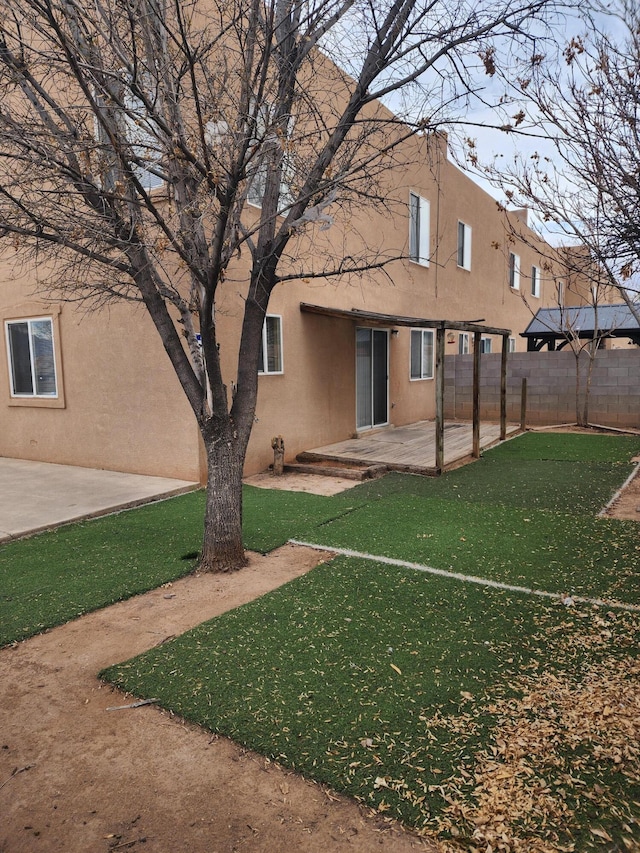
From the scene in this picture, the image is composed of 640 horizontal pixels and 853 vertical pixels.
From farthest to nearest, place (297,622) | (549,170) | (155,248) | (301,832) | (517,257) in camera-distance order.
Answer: (517,257) → (549,170) → (155,248) → (297,622) → (301,832)

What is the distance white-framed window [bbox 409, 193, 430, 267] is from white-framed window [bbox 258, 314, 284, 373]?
5.37 meters

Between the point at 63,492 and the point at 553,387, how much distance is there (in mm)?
11345

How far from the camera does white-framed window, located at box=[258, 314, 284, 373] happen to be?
862 centimetres

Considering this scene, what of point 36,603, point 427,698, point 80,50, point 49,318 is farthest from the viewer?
point 49,318

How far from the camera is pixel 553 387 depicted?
13914mm

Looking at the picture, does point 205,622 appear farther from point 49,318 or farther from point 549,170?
point 49,318

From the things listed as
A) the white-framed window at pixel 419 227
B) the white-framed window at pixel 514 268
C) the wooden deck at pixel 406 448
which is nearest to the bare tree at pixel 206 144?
the wooden deck at pixel 406 448

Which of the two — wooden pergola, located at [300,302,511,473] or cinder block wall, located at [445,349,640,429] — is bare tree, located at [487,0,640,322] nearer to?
wooden pergola, located at [300,302,511,473]

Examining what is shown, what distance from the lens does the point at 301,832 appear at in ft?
6.85

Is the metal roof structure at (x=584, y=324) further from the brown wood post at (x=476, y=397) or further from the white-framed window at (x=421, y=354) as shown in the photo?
the brown wood post at (x=476, y=397)

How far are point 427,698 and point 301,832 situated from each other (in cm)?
97

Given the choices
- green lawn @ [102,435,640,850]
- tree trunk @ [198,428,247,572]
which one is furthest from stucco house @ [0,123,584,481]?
green lawn @ [102,435,640,850]

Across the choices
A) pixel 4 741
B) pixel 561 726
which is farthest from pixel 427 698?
pixel 4 741

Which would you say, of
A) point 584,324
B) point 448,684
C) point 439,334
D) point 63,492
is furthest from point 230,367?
point 584,324
